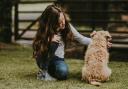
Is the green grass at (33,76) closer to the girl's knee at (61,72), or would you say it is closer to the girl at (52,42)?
the girl's knee at (61,72)

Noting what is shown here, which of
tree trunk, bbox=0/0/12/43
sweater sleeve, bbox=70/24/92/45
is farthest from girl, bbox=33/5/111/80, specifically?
tree trunk, bbox=0/0/12/43

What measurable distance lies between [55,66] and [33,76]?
55cm

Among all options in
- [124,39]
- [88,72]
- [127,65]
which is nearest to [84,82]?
[88,72]

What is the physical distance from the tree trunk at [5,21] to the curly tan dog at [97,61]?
252 inches

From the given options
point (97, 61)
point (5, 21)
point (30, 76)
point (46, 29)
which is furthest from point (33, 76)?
point (5, 21)

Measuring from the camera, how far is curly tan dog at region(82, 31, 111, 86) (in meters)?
7.39

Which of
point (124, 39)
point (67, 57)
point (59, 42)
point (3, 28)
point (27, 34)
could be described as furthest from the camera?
point (27, 34)

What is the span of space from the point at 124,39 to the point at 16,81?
551 cm

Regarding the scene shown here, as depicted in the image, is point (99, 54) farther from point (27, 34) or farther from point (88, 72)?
point (27, 34)

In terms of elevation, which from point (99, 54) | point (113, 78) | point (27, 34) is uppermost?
point (99, 54)

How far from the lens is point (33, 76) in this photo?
8.26 metres

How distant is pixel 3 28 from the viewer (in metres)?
13.9

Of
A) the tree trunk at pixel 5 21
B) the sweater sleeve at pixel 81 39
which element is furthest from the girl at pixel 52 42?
the tree trunk at pixel 5 21

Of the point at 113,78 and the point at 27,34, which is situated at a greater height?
A: the point at 113,78
